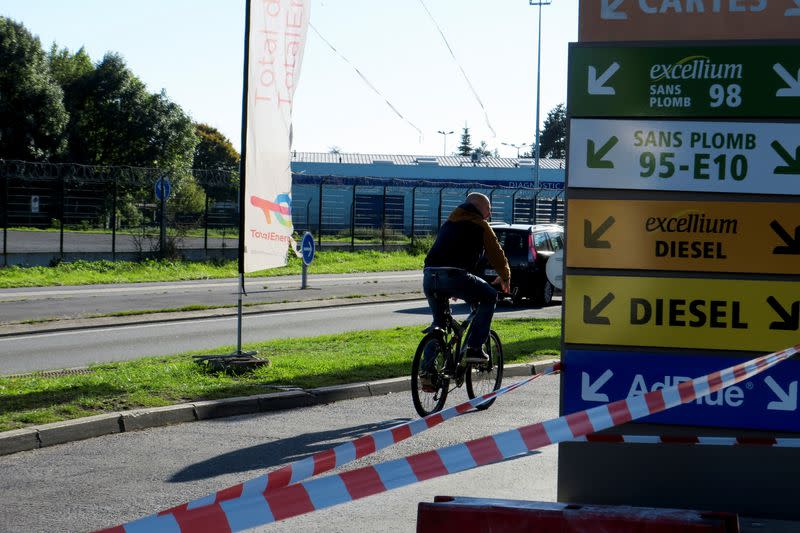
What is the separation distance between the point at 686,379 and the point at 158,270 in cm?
2607

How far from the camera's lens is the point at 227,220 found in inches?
1444

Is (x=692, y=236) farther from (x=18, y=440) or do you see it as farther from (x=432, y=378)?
(x=18, y=440)

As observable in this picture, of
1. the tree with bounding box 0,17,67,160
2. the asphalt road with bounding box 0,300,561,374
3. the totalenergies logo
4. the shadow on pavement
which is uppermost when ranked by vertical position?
the tree with bounding box 0,17,67,160

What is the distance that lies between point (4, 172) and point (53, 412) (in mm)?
22842

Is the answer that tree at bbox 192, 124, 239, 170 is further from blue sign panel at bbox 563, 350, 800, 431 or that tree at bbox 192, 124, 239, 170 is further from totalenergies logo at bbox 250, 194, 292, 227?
blue sign panel at bbox 563, 350, 800, 431

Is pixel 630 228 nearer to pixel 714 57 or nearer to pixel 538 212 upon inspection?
pixel 714 57

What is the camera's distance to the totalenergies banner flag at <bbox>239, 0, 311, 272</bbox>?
11.6 meters

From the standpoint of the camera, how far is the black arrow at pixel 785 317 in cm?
595

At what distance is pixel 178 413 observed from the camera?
30.1ft

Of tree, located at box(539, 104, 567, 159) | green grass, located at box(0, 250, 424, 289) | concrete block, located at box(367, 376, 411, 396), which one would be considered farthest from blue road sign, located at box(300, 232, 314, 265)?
tree, located at box(539, 104, 567, 159)

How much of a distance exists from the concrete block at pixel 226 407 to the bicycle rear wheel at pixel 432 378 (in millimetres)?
1377

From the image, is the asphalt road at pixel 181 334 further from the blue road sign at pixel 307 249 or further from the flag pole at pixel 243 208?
the blue road sign at pixel 307 249

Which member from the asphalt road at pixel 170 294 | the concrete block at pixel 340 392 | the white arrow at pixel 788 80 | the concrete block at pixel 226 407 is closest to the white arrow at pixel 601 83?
the white arrow at pixel 788 80

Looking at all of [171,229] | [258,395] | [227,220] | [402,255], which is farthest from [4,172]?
[258,395]
